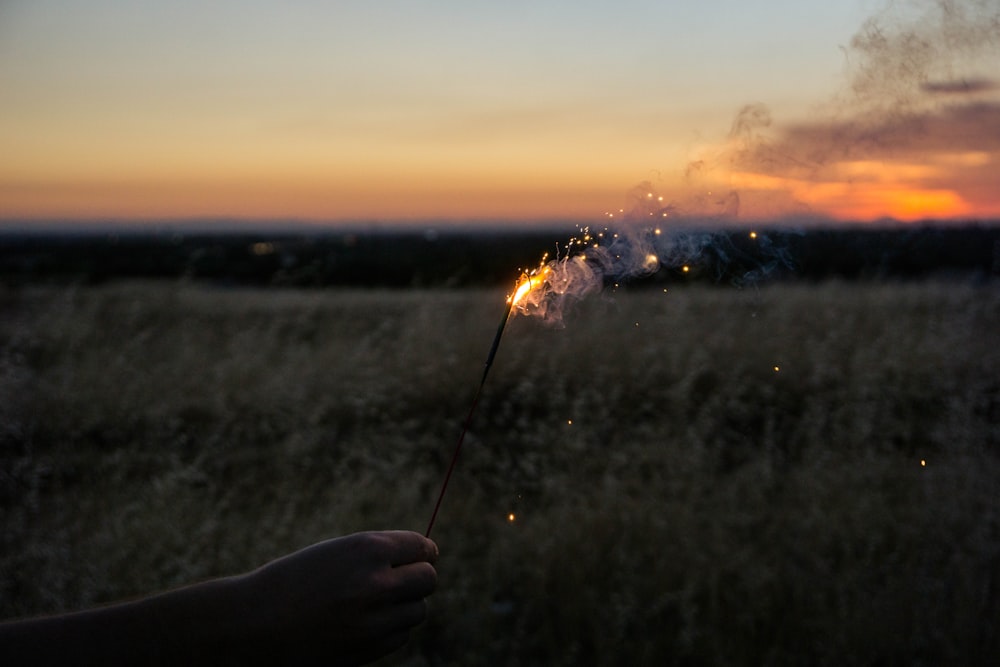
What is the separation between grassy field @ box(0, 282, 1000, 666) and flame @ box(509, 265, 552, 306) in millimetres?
1099

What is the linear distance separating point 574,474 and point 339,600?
313 cm

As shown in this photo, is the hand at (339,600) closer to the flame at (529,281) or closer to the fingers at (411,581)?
the fingers at (411,581)

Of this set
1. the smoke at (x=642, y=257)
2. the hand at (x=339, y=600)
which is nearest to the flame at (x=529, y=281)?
the smoke at (x=642, y=257)

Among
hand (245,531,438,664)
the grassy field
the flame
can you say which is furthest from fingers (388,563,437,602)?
the grassy field

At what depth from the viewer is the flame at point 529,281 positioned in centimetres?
170

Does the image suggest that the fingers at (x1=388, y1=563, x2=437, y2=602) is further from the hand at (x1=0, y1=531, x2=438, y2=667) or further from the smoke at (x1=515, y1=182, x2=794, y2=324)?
the smoke at (x1=515, y1=182, x2=794, y2=324)

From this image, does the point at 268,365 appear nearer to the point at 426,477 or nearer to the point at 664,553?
the point at 426,477

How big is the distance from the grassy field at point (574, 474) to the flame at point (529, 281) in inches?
43.3

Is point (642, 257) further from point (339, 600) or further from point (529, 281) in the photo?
point (339, 600)

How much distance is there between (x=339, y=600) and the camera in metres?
0.91

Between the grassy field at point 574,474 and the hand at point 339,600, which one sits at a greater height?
the hand at point 339,600

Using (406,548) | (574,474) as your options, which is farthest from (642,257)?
(574,474)

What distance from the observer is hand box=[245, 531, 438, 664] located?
89 cm

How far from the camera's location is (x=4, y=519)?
3.68 meters
